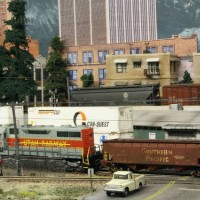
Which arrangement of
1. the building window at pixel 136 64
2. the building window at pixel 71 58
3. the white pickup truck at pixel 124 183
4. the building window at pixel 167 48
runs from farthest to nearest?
the building window at pixel 71 58, the building window at pixel 167 48, the building window at pixel 136 64, the white pickup truck at pixel 124 183

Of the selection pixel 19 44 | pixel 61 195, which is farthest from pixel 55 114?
pixel 19 44

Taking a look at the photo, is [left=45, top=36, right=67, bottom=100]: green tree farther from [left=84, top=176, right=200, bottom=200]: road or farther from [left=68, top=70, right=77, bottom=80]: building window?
[left=84, top=176, right=200, bottom=200]: road

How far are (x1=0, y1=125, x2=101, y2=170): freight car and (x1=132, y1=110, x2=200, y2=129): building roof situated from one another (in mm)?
5870

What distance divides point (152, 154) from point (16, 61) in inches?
1405

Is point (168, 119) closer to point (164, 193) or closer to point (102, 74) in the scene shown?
point (164, 193)

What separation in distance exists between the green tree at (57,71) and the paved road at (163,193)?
58.6 meters

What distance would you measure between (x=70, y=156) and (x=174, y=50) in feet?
191

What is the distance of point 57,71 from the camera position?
3674 inches

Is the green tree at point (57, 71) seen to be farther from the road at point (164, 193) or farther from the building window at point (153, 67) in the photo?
the road at point (164, 193)

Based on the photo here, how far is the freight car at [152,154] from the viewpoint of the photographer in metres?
34.6

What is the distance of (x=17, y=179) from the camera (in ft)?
122

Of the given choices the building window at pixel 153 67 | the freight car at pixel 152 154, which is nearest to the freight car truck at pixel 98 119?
the freight car at pixel 152 154

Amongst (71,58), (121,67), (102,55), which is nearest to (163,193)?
(121,67)

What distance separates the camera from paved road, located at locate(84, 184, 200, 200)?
29353mm
